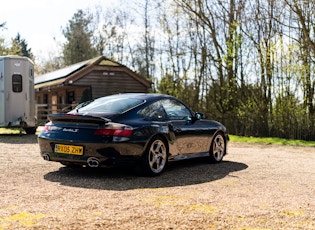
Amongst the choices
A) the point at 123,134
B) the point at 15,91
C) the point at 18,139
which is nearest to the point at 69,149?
the point at 123,134

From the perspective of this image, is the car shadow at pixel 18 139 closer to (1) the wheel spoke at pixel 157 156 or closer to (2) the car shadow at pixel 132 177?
(2) the car shadow at pixel 132 177

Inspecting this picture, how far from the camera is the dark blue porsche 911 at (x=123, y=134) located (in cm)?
668

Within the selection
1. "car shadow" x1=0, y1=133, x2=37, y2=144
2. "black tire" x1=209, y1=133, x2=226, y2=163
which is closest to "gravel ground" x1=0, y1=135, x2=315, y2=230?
"black tire" x1=209, y1=133, x2=226, y2=163

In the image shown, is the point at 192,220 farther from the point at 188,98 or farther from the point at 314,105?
the point at 188,98

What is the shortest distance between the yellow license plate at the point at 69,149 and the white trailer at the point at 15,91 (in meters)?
9.84

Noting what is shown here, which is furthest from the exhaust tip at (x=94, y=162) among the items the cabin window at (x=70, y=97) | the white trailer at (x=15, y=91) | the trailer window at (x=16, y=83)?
the cabin window at (x=70, y=97)

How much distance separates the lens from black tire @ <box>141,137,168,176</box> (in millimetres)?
6957

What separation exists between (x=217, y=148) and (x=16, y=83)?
32.3 feet

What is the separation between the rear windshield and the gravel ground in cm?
107

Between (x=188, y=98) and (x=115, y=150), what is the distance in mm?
20526

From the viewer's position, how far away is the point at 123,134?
6688 mm

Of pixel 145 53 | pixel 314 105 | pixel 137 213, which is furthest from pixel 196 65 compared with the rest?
pixel 137 213

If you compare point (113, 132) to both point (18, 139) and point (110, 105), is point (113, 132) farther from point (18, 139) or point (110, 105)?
point (18, 139)

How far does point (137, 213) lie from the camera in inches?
179
